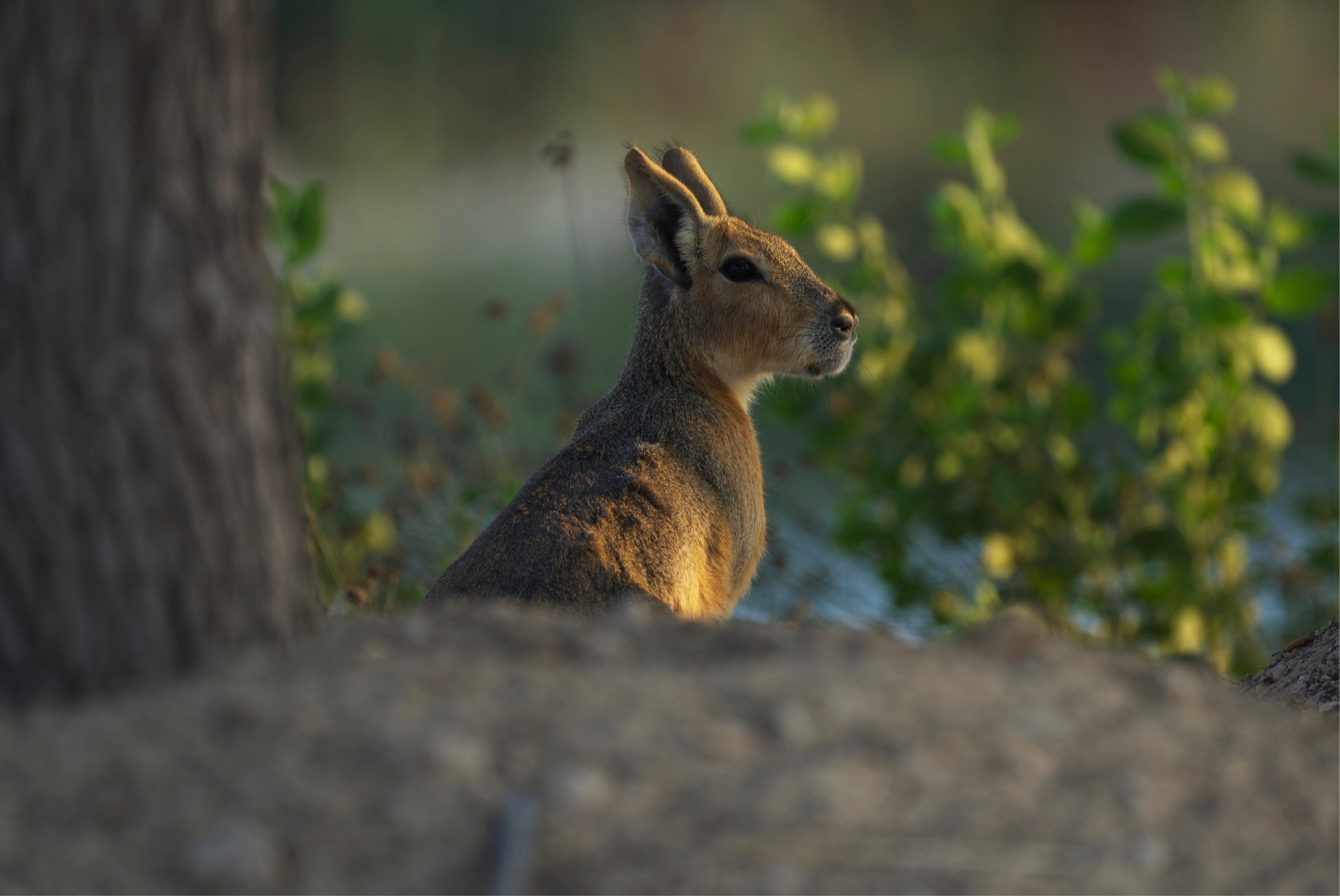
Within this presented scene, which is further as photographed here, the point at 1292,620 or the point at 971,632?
the point at 1292,620

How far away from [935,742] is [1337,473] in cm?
564

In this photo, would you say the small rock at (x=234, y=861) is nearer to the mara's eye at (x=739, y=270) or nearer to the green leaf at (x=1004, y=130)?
the mara's eye at (x=739, y=270)

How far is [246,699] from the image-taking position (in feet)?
5.84

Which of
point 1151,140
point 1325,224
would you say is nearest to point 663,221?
point 1151,140

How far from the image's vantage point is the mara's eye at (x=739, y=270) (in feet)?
13.8

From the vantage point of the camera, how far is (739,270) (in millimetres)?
4227

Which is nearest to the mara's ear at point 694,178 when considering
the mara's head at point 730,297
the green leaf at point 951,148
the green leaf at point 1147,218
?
the mara's head at point 730,297

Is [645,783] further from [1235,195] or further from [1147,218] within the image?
[1235,195]

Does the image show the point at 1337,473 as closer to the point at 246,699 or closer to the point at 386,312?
the point at 386,312

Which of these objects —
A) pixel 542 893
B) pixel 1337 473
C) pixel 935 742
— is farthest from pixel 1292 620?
pixel 542 893

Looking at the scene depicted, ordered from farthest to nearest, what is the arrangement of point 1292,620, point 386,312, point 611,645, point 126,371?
point 386,312 → point 1292,620 → point 611,645 → point 126,371

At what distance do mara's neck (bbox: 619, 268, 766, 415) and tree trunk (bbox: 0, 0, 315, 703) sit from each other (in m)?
2.35

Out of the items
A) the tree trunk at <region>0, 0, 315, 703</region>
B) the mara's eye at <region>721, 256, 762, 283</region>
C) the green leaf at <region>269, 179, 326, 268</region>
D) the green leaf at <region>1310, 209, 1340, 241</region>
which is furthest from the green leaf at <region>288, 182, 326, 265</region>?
the green leaf at <region>1310, 209, 1340, 241</region>

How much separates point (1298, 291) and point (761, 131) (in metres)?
2.58
